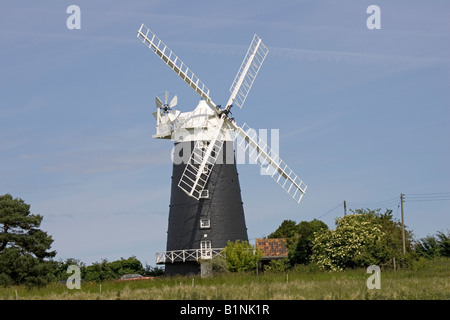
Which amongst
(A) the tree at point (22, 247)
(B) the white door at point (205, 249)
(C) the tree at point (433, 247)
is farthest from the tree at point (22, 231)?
(C) the tree at point (433, 247)

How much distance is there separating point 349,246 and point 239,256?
23.8 feet

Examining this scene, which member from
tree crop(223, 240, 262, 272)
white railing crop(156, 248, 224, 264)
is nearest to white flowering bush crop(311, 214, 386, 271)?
tree crop(223, 240, 262, 272)

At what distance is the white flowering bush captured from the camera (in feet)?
141

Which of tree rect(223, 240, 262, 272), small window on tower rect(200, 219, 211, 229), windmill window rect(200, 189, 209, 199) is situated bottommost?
tree rect(223, 240, 262, 272)

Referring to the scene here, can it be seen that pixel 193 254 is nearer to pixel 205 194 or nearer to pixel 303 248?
pixel 205 194

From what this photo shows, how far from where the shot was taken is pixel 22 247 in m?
45.6

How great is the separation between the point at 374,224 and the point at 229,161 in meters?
11.1

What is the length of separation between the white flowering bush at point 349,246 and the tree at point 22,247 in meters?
17.9

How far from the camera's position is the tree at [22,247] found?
43.5 meters

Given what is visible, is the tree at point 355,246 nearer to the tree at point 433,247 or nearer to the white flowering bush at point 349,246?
the white flowering bush at point 349,246

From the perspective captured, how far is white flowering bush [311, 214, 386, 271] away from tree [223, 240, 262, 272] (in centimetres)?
443

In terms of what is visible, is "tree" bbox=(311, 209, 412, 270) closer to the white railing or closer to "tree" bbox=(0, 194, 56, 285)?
the white railing

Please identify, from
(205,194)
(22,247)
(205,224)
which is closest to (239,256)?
(205,224)
